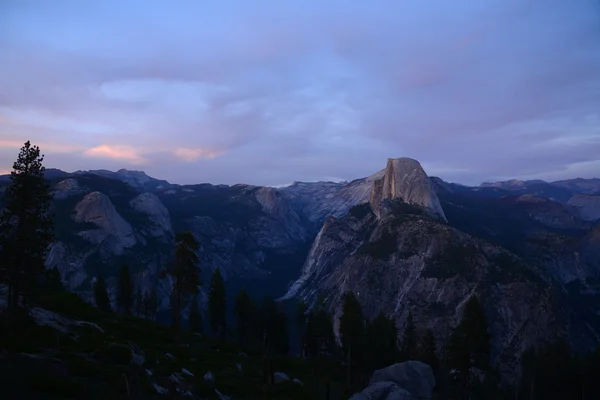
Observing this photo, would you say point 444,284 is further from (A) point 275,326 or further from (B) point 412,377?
(B) point 412,377

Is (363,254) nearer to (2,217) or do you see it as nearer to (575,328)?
(575,328)

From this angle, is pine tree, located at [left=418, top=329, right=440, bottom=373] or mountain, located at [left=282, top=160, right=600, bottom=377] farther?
mountain, located at [left=282, top=160, right=600, bottom=377]

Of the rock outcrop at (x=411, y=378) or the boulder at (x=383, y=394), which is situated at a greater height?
the boulder at (x=383, y=394)

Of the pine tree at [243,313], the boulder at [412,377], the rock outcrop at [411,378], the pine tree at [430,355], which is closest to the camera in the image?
the rock outcrop at [411,378]

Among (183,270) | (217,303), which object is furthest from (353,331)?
(183,270)

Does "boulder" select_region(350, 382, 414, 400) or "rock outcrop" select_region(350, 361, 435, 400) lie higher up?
"boulder" select_region(350, 382, 414, 400)

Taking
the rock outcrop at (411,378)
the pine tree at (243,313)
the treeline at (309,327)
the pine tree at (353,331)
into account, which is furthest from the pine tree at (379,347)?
the pine tree at (243,313)

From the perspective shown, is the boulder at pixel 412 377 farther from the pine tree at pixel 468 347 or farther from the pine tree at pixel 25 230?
the pine tree at pixel 25 230

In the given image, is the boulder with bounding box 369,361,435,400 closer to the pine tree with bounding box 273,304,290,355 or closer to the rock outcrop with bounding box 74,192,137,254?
the pine tree with bounding box 273,304,290,355

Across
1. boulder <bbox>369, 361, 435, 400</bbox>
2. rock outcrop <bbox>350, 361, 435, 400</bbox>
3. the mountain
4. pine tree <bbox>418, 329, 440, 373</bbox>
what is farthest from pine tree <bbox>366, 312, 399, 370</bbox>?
the mountain
